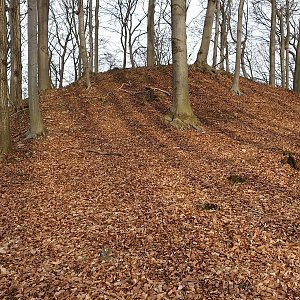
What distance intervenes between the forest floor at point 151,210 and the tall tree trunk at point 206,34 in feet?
16.2

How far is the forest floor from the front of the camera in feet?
12.1

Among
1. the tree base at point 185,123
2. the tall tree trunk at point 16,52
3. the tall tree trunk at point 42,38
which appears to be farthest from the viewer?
the tall tree trunk at point 42,38

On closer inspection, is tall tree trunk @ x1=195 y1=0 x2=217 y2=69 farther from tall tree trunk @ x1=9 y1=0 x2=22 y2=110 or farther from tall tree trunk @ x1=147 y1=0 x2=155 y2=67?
tall tree trunk @ x1=9 y1=0 x2=22 y2=110

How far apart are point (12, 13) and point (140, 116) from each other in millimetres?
5983

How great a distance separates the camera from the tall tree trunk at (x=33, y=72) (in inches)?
315

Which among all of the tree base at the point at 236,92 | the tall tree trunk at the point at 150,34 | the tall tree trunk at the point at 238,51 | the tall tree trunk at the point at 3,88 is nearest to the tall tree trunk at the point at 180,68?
the tall tree trunk at the point at 238,51

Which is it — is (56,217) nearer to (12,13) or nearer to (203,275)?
(203,275)

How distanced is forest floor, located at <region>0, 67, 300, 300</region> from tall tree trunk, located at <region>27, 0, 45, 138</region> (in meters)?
0.43

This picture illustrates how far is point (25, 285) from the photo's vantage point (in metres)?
3.71

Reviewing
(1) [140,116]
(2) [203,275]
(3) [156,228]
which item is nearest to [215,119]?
(1) [140,116]

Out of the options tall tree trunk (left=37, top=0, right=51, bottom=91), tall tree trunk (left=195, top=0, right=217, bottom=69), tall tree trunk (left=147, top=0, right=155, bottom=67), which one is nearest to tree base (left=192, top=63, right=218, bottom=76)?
tall tree trunk (left=195, top=0, right=217, bottom=69)

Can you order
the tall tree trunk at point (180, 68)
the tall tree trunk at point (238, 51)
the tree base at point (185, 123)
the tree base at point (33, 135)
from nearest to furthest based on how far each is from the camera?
the tree base at point (33, 135)
the tall tree trunk at point (180, 68)
the tree base at point (185, 123)
the tall tree trunk at point (238, 51)

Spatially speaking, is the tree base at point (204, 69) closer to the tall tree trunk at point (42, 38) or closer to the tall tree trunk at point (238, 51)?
the tall tree trunk at point (238, 51)

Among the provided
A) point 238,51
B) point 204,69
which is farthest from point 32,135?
point 204,69
